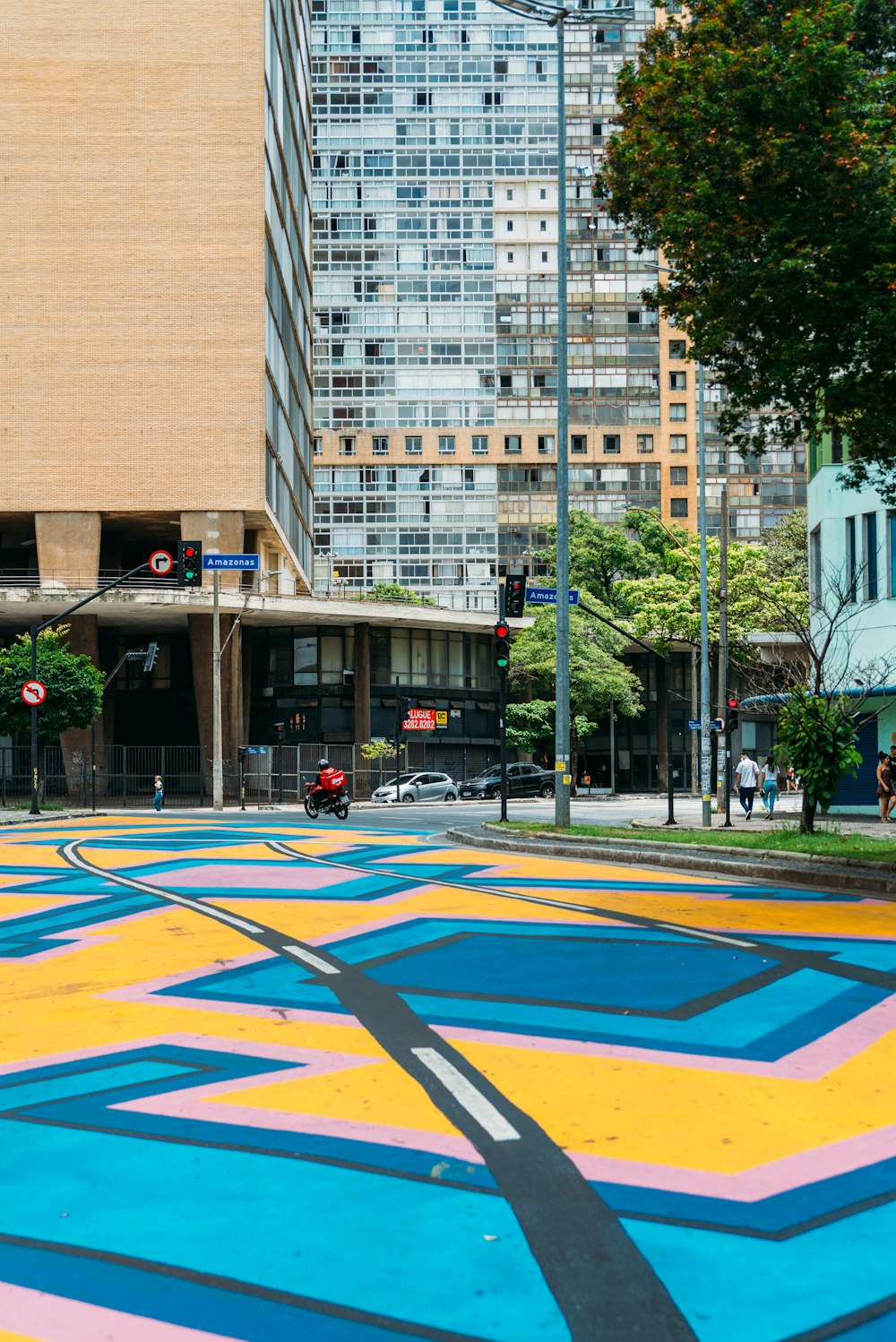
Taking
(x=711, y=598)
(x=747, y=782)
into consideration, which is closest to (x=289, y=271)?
(x=711, y=598)

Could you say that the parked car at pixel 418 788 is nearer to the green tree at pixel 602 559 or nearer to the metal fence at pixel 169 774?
the metal fence at pixel 169 774

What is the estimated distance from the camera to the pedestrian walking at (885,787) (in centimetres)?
2995

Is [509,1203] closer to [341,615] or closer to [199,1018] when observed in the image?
[199,1018]

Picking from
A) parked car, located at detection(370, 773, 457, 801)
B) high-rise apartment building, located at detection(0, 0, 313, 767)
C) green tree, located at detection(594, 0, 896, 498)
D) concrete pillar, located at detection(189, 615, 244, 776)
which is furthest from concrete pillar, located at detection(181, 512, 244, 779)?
green tree, located at detection(594, 0, 896, 498)

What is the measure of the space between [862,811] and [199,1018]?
94.5 ft

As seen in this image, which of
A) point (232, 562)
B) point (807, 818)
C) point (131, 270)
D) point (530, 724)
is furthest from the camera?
point (530, 724)

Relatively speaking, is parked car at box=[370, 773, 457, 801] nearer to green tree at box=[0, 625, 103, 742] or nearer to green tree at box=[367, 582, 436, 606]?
green tree at box=[0, 625, 103, 742]

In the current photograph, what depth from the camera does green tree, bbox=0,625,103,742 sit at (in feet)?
145

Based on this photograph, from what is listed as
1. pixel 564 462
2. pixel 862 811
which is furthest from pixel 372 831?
pixel 862 811

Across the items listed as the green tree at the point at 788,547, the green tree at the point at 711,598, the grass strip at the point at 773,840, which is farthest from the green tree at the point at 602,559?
the grass strip at the point at 773,840

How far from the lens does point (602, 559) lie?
3002 inches

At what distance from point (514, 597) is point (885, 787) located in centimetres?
1011

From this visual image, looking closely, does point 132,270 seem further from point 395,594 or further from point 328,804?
point 395,594

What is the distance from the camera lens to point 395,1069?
671 centimetres
